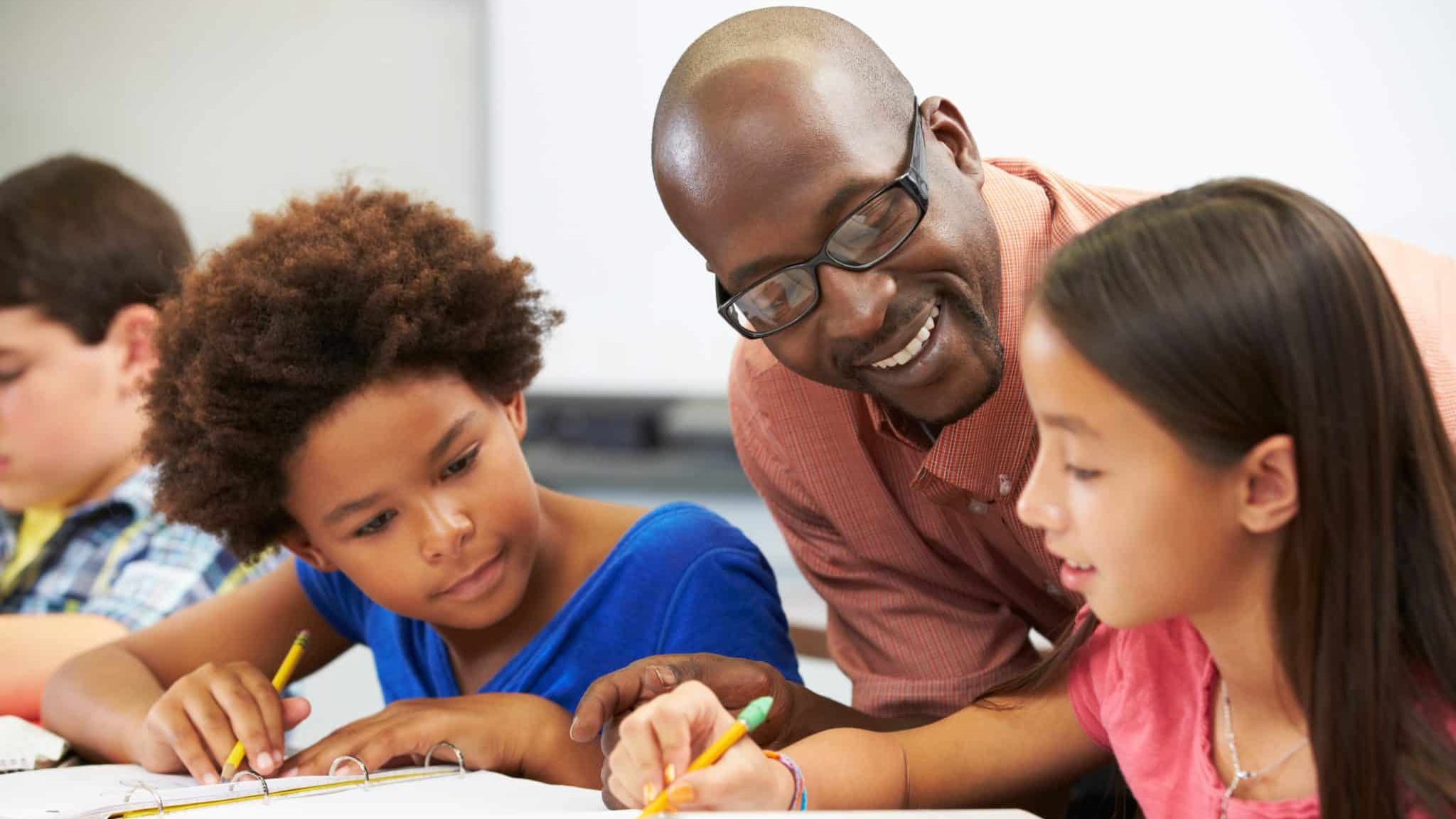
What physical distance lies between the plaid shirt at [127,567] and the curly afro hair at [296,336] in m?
0.42

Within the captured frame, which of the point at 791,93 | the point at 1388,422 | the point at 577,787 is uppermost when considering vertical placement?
the point at 791,93

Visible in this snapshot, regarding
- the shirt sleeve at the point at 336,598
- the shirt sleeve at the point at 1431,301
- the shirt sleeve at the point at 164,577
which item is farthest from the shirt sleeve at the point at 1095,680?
the shirt sleeve at the point at 164,577

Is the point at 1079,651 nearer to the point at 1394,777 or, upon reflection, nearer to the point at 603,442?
the point at 1394,777

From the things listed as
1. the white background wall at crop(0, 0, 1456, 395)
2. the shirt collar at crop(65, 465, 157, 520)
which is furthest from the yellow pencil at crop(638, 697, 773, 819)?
the white background wall at crop(0, 0, 1456, 395)

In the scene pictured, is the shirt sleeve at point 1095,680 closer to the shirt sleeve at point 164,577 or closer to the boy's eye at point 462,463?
the boy's eye at point 462,463

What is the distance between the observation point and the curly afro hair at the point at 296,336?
125 centimetres

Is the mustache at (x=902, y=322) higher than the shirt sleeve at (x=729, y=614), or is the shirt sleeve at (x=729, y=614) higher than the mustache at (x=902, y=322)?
the mustache at (x=902, y=322)

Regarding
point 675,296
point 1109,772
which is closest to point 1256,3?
point 675,296

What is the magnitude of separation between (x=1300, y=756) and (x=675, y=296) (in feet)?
8.16

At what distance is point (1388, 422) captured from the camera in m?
0.76

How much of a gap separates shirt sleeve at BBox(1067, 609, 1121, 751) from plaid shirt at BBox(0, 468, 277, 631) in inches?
45.6

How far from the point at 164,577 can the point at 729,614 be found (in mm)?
880

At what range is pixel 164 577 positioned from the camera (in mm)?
1758

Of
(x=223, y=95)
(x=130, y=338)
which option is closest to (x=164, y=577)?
(x=130, y=338)
